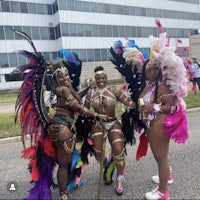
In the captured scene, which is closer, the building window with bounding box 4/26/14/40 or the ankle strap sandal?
the ankle strap sandal

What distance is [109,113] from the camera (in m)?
3.70

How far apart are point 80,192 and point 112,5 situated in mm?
34584

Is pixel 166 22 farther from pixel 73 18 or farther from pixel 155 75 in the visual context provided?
pixel 155 75

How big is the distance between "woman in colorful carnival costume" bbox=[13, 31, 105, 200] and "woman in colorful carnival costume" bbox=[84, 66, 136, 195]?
0.34m

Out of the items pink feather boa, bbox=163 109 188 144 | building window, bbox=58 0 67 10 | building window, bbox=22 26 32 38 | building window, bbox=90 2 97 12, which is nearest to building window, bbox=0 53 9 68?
building window, bbox=22 26 32 38

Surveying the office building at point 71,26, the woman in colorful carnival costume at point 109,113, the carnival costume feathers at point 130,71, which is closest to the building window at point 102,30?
the office building at point 71,26

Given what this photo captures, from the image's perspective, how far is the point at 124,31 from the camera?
36375 millimetres

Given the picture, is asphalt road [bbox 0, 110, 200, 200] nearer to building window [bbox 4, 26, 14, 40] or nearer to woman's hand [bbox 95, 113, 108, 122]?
woman's hand [bbox 95, 113, 108, 122]

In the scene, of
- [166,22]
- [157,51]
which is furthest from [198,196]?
[166,22]

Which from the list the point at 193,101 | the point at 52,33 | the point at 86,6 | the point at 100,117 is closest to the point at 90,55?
the point at 52,33

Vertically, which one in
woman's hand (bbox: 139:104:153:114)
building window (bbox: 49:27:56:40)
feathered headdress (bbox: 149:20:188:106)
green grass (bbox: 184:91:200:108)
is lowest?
green grass (bbox: 184:91:200:108)

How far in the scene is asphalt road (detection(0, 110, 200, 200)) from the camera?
3.67 meters

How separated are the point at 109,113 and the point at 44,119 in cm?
92

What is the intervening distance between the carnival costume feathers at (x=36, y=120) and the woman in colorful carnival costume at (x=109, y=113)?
2.12ft
